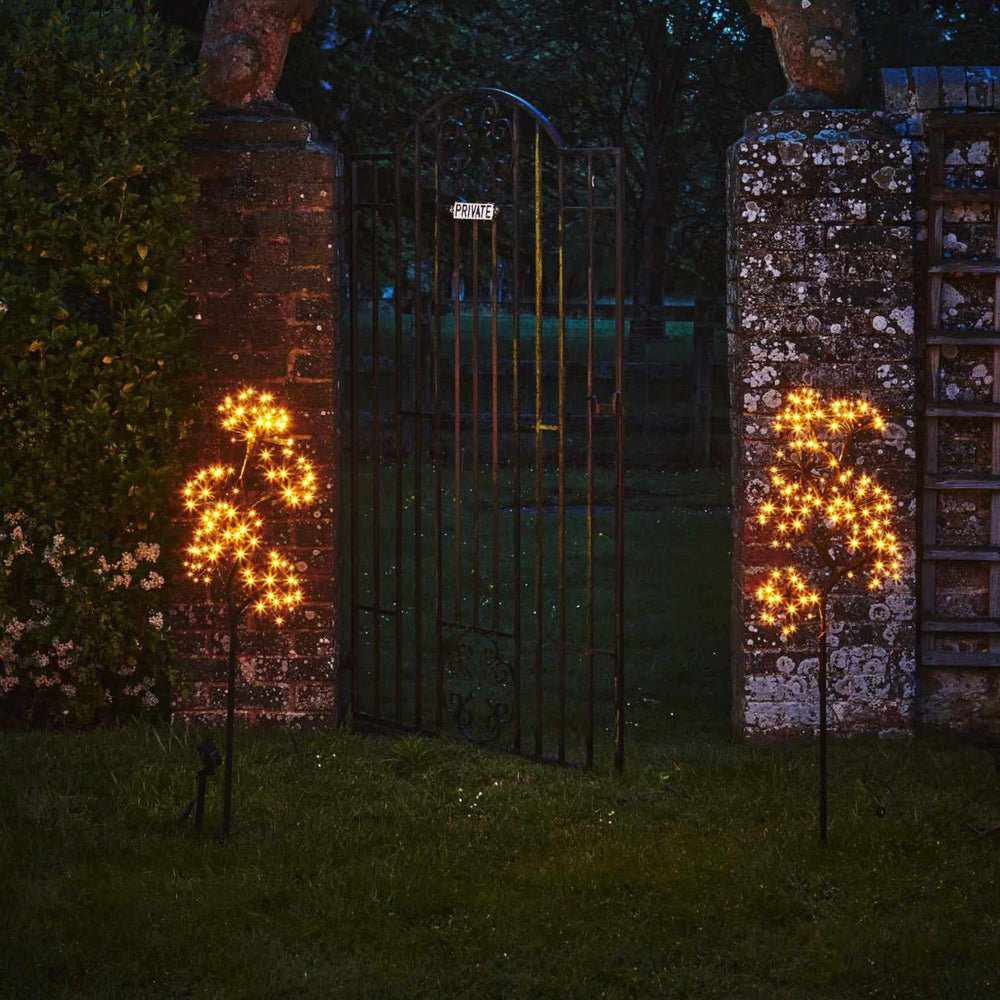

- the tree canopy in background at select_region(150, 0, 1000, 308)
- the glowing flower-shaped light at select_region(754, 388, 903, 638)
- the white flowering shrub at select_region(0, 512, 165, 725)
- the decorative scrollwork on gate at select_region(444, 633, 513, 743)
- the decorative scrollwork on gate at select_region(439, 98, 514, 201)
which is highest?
Answer: the tree canopy in background at select_region(150, 0, 1000, 308)

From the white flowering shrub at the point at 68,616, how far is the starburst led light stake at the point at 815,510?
2.80 metres

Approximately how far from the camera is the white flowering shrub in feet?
21.9

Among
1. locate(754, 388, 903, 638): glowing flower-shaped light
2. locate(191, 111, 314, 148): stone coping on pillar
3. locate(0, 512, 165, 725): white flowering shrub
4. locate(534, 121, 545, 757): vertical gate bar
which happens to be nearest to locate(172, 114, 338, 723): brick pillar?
locate(191, 111, 314, 148): stone coping on pillar

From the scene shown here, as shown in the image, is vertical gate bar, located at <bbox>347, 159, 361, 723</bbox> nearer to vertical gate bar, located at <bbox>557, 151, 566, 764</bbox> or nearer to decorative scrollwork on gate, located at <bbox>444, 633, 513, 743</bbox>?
decorative scrollwork on gate, located at <bbox>444, 633, 513, 743</bbox>

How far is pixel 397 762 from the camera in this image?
21.4 ft

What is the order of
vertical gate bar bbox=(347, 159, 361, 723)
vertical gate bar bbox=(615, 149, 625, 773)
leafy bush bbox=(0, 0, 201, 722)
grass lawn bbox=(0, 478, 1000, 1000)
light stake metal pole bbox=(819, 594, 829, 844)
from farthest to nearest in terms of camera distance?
1. vertical gate bar bbox=(347, 159, 361, 723)
2. leafy bush bbox=(0, 0, 201, 722)
3. vertical gate bar bbox=(615, 149, 625, 773)
4. light stake metal pole bbox=(819, 594, 829, 844)
5. grass lawn bbox=(0, 478, 1000, 1000)

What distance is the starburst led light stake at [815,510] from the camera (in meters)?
6.50

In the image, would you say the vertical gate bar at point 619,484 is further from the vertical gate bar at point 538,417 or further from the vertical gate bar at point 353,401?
the vertical gate bar at point 353,401

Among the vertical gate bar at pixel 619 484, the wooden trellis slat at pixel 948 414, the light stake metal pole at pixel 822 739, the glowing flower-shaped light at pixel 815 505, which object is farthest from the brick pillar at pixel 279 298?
the wooden trellis slat at pixel 948 414

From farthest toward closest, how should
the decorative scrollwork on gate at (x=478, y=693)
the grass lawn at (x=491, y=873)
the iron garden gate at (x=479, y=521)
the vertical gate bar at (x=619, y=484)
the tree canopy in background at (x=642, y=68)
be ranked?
the tree canopy in background at (x=642, y=68), the decorative scrollwork on gate at (x=478, y=693), the iron garden gate at (x=479, y=521), the vertical gate bar at (x=619, y=484), the grass lawn at (x=491, y=873)

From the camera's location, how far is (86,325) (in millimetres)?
6453

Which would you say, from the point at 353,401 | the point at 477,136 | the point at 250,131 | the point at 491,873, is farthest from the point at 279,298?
the point at 491,873

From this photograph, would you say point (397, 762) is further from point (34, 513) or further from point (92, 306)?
point (92, 306)

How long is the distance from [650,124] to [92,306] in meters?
14.2
